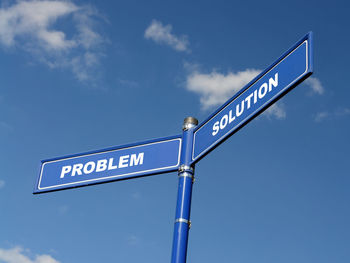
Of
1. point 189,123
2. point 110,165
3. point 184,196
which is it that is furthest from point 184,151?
point 110,165

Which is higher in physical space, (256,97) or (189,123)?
(189,123)

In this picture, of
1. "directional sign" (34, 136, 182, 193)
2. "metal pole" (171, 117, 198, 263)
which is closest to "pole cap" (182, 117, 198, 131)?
A: "metal pole" (171, 117, 198, 263)

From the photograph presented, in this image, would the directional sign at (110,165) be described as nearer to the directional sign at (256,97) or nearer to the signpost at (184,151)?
the signpost at (184,151)

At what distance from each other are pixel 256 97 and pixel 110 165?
6.27 feet

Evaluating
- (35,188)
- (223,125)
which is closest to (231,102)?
(223,125)

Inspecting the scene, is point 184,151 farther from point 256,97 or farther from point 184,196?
point 256,97

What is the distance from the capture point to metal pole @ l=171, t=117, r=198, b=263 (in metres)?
4.17

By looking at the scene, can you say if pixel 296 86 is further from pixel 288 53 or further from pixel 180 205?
pixel 180 205

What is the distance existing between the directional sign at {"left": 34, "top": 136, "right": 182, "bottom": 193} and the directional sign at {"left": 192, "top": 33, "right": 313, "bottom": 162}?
15.0 inches

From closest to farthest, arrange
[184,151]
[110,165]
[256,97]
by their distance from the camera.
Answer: [256,97] → [184,151] → [110,165]

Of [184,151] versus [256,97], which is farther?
[184,151]

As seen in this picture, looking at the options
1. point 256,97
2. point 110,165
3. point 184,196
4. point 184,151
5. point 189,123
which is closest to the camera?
point 256,97

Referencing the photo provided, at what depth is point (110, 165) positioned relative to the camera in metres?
5.18

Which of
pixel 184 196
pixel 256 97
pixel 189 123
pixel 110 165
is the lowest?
pixel 184 196
